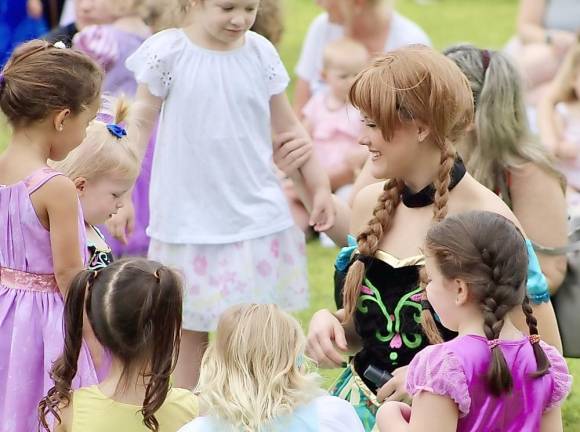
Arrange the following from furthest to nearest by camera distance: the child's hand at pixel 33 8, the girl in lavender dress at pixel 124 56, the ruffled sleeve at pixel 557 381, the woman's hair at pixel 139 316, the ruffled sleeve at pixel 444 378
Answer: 1. the child's hand at pixel 33 8
2. the girl in lavender dress at pixel 124 56
3. the woman's hair at pixel 139 316
4. the ruffled sleeve at pixel 557 381
5. the ruffled sleeve at pixel 444 378

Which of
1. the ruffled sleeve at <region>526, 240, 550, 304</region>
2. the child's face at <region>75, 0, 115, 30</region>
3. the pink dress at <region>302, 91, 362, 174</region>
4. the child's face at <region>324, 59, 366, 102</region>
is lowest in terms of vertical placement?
the pink dress at <region>302, 91, 362, 174</region>

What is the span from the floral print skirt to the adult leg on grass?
0.23ft

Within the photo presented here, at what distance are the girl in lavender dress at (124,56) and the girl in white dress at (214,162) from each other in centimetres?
103

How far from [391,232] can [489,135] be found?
899 mm

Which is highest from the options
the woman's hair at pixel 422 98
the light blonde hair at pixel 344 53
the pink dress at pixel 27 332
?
the woman's hair at pixel 422 98

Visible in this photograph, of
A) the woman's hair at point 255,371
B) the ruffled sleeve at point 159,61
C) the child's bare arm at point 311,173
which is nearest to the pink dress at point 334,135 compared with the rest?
the child's bare arm at point 311,173

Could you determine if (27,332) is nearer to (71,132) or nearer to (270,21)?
(71,132)

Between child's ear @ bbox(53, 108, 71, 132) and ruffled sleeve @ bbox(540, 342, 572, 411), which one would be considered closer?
ruffled sleeve @ bbox(540, 342, 572, 411)

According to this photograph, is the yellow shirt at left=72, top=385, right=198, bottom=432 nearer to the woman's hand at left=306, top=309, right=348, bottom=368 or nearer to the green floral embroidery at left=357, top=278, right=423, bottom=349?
the woman's hand at left=306, top=309, right=348, bottom=368

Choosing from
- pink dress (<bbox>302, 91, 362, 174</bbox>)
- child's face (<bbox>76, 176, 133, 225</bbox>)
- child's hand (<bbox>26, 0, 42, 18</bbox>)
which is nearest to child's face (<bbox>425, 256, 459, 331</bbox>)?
child's face (<bbox>76, 176, 133, 225</bbox>)

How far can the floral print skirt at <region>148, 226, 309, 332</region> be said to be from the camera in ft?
14.0

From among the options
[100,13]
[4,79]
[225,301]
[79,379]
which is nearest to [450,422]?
[79,379]

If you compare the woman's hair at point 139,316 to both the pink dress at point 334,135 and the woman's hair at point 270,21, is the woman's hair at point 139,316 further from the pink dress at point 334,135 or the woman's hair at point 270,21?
the pink dress at point 334,135

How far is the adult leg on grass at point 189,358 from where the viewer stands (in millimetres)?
4262
